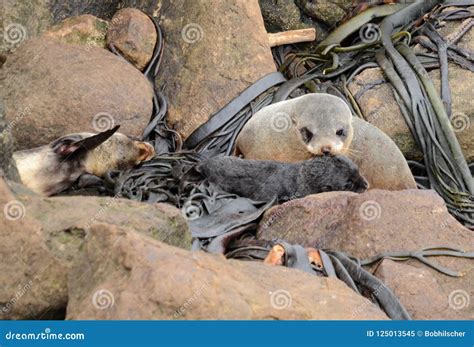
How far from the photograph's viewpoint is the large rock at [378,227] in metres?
5.40

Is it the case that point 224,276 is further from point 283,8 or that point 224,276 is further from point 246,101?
point 283,8

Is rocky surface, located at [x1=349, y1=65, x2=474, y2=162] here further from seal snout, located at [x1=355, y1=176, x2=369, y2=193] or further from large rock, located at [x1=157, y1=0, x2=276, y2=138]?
seal snout, located at [x1=355, y1=176, x2=369, y2=193]

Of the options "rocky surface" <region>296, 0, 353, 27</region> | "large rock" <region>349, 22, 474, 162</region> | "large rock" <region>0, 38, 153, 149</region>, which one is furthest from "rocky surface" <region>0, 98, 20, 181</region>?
"rocky surface" <region>296, 0, 353, 27</region>

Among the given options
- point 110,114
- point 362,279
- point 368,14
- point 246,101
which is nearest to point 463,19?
point 368,14

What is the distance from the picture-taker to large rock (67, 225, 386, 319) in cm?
372

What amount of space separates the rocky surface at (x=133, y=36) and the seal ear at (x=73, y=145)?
156cm

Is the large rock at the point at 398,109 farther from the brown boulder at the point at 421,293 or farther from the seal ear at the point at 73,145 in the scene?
the brown boulder at the point at 421,293

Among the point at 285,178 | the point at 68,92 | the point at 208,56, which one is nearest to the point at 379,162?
the point at 285,178

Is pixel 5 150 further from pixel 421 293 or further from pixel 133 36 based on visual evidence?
pixel 133 36

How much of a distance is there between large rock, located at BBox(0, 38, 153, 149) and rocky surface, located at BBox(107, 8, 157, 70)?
0.36 meters

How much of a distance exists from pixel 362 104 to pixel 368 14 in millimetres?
1244

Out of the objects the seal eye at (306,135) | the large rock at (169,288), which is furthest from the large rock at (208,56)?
the large rock at (169,288)

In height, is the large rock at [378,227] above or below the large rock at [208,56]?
below

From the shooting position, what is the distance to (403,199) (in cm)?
570
